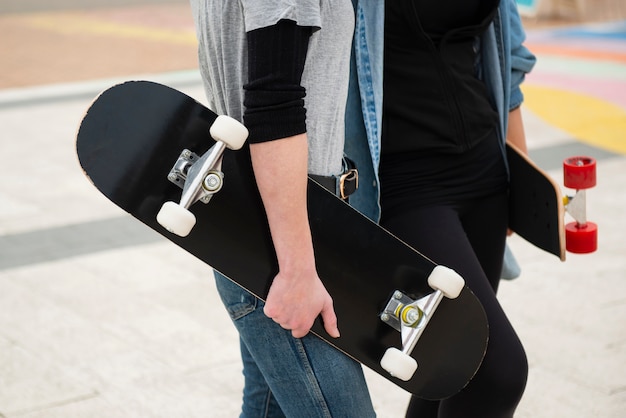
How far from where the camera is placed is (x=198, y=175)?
4.66ft

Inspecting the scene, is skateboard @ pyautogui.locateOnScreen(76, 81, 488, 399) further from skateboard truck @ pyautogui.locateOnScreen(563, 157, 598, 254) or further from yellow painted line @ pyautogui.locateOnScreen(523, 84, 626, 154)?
yellow painted line @ pyautogui.locateOnScreen(523, 84, 626, 154)

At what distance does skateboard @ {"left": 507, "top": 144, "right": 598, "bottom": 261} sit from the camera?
2.08 metres

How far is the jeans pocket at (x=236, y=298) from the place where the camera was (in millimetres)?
1600

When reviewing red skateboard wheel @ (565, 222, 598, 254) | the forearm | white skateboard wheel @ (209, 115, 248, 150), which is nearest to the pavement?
red skateboard wheel @ (565, 222, 598, 254)

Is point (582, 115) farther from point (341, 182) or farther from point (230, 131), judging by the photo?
point (230, 131)

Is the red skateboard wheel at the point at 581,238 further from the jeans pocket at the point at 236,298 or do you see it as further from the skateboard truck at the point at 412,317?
the jeans pocket at the point at 236,298

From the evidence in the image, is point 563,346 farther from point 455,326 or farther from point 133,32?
point 133,32

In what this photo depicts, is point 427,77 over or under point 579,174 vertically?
over

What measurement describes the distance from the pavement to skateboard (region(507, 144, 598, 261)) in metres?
0.99

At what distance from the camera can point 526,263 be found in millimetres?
4285

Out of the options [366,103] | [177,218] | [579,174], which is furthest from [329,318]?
[579,174]

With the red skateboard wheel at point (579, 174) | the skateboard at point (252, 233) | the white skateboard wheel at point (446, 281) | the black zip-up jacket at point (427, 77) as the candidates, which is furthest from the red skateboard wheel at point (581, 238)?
the white skateboard wheel at point (446, 281)

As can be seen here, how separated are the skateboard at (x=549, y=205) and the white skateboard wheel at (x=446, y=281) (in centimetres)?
57

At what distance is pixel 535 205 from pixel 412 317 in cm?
64
